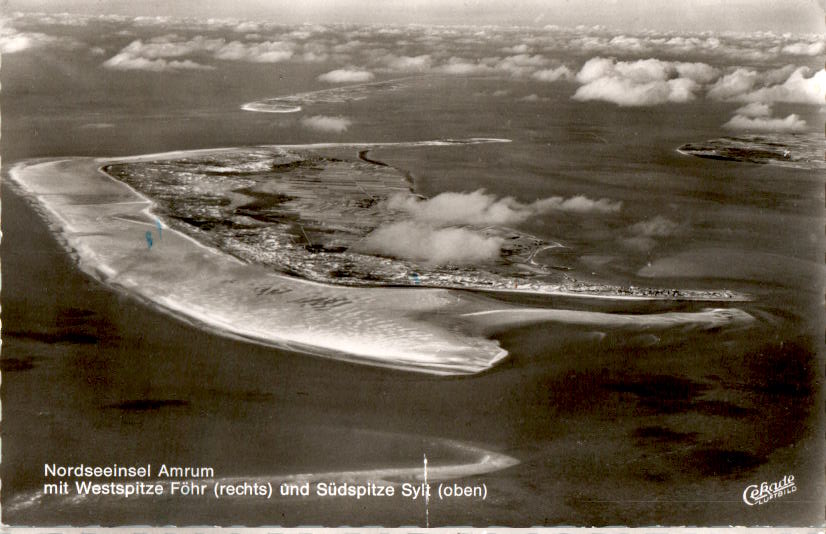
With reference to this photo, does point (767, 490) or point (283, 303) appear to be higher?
point (283, 303)

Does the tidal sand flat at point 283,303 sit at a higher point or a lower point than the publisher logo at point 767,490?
higher

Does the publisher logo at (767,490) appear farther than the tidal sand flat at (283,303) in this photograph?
No

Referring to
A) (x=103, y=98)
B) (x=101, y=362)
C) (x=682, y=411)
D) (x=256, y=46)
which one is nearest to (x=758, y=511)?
(x=682, y=411)

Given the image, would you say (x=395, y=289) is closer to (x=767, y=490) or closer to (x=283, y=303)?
(x=283, y=303)

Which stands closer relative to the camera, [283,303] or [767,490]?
[767,490]

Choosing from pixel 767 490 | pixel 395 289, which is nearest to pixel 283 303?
pixel 395 289
